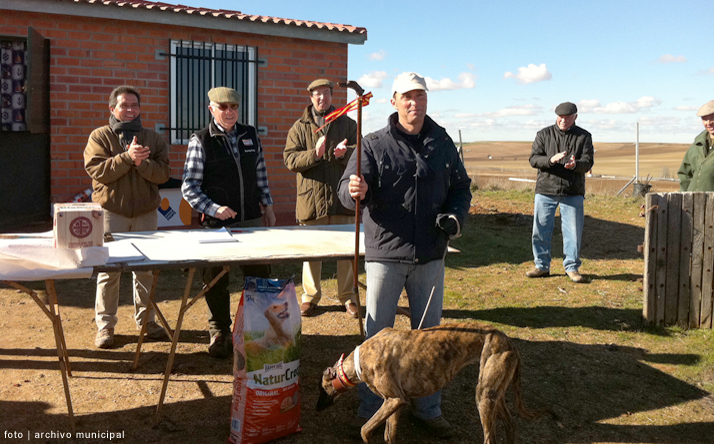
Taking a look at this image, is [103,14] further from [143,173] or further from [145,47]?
[143,173]

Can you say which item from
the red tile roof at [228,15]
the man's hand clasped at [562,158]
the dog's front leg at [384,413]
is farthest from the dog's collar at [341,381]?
the red tile roof at [228,15]

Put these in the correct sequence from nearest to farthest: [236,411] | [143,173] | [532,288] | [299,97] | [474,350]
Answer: [474,350] → [236,411] → [143,173] → [532,288] → [299,97]

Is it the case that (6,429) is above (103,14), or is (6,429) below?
below

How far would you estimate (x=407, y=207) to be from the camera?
359 cm

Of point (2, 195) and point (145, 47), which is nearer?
point (2, 195)

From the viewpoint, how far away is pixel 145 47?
8578 mm

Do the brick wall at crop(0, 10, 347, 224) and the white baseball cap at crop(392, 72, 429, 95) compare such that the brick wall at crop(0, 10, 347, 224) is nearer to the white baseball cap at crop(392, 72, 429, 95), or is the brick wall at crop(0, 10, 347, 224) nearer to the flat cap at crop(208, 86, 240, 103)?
the flat cap at crop(208, 86, 240, 103)

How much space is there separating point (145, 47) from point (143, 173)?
4216mm

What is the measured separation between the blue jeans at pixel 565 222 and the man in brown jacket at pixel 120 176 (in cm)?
471

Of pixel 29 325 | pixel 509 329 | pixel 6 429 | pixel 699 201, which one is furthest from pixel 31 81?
pixel 699 201

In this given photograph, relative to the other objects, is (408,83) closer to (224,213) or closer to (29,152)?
(224,213)

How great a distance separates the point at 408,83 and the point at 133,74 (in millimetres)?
6309

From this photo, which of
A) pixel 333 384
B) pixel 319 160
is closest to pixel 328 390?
pixel 333 384

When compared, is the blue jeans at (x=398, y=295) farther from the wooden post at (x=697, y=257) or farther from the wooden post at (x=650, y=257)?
the wooden post at (x=697, y=257)
